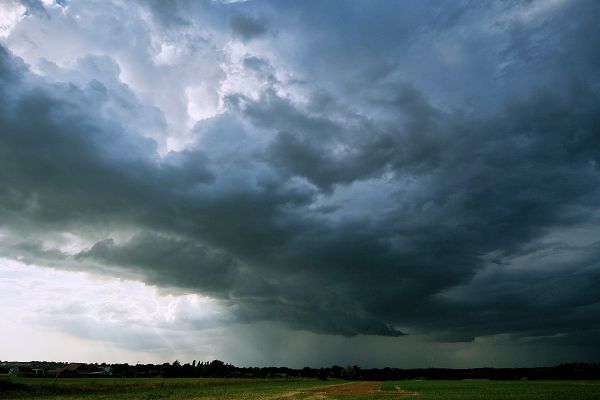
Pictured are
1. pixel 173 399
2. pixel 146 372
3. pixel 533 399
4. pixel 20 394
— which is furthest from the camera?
pixel 146 372

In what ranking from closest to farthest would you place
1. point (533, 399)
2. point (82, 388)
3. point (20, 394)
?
point (533, 399) < point (20, 394) < point (82, 388)

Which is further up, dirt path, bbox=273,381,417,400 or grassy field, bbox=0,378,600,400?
grassy field, bbox=0,378,600,400

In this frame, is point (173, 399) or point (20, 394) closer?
point (173, 399)

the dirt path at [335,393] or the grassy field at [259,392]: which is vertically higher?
the grassy field at [259,392]

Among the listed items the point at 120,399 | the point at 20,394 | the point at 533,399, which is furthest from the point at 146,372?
the point at 533,399

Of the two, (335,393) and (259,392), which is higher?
(259,392)

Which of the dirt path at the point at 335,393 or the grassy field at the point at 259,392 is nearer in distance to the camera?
the grassy field at the point at 259,392

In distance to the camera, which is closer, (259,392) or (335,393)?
(335,393)

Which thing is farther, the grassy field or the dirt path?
the dirt path

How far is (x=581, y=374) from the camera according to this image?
19388cm

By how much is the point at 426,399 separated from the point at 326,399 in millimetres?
14674

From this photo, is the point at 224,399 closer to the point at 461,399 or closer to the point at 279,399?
the point at 279,399

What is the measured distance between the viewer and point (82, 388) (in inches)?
3130

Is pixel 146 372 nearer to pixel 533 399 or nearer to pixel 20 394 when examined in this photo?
pixel 20 394
